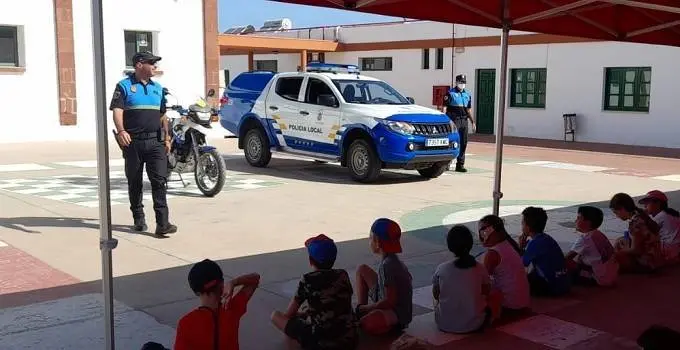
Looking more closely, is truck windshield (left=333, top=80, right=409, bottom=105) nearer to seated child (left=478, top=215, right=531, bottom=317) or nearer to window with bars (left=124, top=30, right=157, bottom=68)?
seated child (left=478, top=215, right=531, bottom=317)

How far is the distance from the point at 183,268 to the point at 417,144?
20.3 feet

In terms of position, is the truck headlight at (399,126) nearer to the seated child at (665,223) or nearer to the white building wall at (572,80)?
the seated child at (665,223)

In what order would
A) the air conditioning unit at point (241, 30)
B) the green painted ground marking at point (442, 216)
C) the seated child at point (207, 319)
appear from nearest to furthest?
the seated child at point (207, 319), the green painted ground marking at point (442, 216), the air conditioning unit at point (241, 30)

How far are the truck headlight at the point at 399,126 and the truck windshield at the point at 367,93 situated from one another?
3.05ft

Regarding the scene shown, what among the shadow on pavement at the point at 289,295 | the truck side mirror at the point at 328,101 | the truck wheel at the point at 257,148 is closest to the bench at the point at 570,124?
the truck wheel at the point at 257,148

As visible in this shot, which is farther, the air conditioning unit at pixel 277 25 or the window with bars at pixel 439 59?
the air conditioning unit at pixel 277 25

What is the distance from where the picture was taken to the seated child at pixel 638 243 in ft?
20.5

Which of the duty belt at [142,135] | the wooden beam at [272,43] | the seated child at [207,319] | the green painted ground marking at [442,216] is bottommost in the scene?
the green painted ground marking at [442,216]

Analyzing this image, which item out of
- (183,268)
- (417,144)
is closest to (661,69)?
(417,144)

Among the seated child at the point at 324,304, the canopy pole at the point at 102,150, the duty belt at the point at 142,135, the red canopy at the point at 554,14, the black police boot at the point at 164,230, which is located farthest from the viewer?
the black police boot at the point at 164,230

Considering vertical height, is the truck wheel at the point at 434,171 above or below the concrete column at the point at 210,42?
below

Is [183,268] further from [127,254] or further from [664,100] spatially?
[664,100]

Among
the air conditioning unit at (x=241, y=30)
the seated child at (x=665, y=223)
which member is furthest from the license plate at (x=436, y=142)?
the air conditioning unit at (x=241, y=30)

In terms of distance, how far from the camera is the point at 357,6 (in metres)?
6.32
